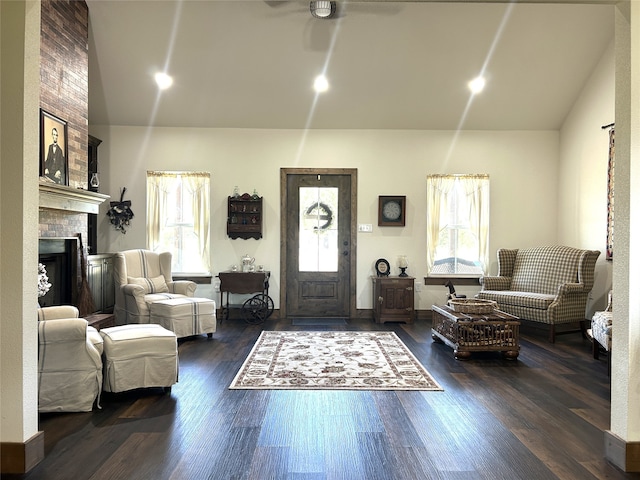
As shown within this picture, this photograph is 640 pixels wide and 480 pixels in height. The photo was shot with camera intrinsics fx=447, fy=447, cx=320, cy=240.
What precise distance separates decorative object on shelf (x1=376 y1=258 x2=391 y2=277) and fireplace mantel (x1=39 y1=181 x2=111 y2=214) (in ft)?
12.4

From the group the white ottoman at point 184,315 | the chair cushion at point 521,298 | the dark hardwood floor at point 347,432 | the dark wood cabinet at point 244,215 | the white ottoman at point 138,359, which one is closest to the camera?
the dark hardwood floor at point 347,432

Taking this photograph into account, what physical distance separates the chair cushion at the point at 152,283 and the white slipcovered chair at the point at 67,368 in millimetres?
2443

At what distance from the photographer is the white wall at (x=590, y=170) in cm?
558

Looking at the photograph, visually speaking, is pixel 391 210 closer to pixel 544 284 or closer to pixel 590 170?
pixel 544 284

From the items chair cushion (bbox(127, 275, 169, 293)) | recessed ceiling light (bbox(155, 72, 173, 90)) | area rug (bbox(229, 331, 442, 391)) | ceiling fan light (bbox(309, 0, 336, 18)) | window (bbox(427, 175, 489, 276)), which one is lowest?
area rug (bbox(229, 331, 442, 391))

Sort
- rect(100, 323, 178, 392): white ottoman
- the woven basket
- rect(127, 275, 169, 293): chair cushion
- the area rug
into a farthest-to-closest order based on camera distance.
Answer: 1. rect(127, 275, 169, 293): chair cushion
2. the woven basket
3. the area rug
4. rect(100, 323, 178, 392): white ottoman

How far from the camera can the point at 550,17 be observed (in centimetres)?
511

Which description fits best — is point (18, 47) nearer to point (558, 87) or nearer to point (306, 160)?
point (306, 160)

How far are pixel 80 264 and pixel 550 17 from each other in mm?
5916

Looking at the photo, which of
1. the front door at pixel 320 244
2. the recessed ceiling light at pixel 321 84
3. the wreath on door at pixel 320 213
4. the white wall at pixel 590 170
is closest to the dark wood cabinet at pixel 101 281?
the front door at pixel 320 244

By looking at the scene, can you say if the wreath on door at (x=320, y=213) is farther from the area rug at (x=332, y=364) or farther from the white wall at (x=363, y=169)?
the area rug at (x=332, y=364)

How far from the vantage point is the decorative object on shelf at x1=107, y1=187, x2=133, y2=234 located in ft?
21.4

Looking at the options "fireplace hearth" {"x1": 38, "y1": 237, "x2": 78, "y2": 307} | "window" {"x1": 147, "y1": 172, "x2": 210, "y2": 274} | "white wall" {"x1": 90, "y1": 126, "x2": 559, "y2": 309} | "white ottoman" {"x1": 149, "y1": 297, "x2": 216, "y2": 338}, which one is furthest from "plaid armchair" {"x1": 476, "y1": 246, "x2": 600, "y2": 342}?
"fireplace hearth" {"x1": 38, "y1": 237, "x2": 78, "y2": 307}

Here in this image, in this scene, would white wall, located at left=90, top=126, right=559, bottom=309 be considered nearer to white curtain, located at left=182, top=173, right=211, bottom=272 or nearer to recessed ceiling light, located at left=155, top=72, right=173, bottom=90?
white curtain, located at left=182, top=173, right=211, bottom=272
